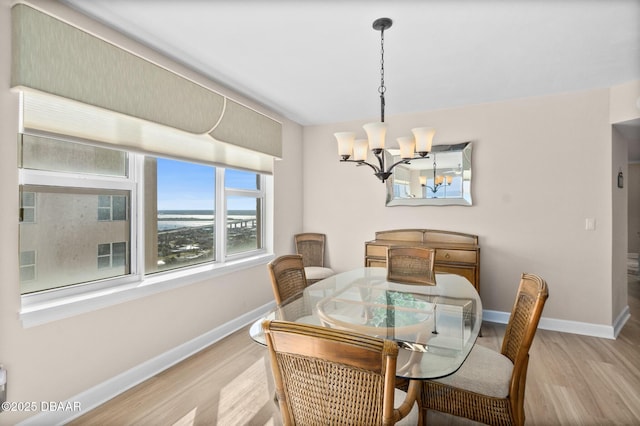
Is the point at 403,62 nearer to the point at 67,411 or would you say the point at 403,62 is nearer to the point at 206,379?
Answer: the point at 206,379

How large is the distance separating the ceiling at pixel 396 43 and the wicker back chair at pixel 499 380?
1.64 metres

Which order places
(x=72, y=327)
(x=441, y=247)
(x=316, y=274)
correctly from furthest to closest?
1. (x=316, y=274)
2. (x=441, y=247)
3. (x=72, y=327)

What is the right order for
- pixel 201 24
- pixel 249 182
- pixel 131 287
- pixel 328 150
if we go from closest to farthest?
pixel 201 24 < pixel 131 287 < pixel 249 182 < pixel 328 150

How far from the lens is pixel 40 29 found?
1738 millimetres

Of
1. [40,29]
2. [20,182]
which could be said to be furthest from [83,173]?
[40,29]

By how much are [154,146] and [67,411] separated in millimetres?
1784

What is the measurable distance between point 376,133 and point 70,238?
2112 mm

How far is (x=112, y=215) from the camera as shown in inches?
93.4

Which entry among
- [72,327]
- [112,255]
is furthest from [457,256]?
[72,327]

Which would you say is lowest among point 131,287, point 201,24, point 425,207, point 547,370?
point 547,370

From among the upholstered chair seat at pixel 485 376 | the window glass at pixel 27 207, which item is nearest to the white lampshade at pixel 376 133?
the upholstered chair seat at pixel 485 376

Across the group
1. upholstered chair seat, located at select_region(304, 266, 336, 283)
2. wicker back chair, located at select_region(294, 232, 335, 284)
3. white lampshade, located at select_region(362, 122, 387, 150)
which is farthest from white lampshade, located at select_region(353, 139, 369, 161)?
wicker back chair, located at select_region(294, 232, 335, 284)

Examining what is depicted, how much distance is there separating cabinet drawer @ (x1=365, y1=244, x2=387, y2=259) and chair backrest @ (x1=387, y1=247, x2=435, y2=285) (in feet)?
2.37

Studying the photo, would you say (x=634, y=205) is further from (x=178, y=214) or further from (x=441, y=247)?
(x=178, y=214)
